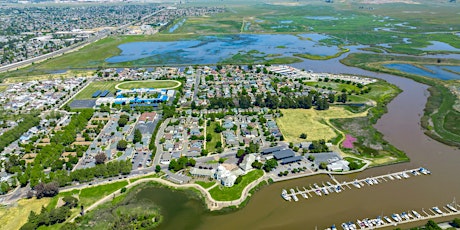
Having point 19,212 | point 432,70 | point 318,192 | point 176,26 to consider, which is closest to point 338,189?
point 318,192

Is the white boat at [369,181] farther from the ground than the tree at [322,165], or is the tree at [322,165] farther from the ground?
the tree at [322,165]

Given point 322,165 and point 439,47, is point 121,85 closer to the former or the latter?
point 322,165

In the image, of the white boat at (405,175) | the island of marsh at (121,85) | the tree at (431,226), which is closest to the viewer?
the tree at (431,226)

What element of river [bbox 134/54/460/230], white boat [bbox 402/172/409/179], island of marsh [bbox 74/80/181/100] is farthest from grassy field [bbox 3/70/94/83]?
white boat [bbox 402/172/409/179]

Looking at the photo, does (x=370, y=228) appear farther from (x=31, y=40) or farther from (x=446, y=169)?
(x=31, y=40)

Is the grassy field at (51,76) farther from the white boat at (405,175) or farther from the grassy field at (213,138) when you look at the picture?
the white boat at (405,175)

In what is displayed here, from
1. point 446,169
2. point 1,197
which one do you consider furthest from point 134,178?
point 446,169

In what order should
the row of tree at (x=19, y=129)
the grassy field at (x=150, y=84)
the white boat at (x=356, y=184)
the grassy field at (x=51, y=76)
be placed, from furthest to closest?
the grassy field at (x=51, y=76) → the grassy field at (x=150, y=84) → the row of tree at (x=19, y=129) → the white boat at (x=356, y=184)

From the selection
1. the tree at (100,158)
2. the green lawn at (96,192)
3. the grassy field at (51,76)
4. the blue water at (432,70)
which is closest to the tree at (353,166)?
the green lawn at (96,192)
